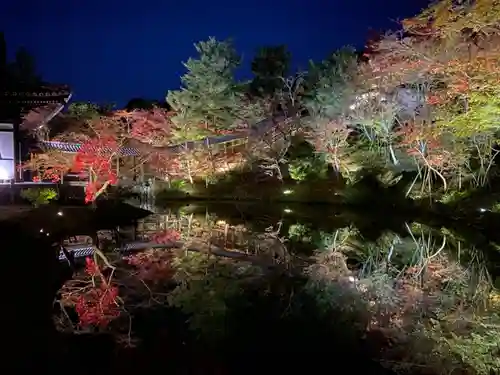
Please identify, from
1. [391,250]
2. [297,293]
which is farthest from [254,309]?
[391,250]

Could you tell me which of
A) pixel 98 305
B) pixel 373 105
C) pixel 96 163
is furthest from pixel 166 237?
pixel 373 105

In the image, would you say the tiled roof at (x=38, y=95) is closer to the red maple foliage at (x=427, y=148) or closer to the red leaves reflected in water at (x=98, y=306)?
the red leaves reflected in water at (x=98, y=306)

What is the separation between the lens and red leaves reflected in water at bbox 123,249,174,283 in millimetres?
7812

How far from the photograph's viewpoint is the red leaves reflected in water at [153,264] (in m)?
7.81

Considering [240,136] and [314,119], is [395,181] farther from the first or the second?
[240,136]

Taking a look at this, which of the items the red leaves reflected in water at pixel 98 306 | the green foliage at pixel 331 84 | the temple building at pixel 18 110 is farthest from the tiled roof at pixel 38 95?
the red leaves reflected in water at pixel 98 306

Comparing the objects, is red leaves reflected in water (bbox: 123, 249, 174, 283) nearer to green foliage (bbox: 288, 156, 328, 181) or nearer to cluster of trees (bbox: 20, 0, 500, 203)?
cluster of trees (bbox: 20, 0, 500, 203)

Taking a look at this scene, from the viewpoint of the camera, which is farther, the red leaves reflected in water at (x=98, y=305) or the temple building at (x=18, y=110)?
the temple building at (x=18, y=110)

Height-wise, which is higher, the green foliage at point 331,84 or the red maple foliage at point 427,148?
the green foliage at point 331,84

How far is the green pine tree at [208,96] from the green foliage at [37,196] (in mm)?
10640

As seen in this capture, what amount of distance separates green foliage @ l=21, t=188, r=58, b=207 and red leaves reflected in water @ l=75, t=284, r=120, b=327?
9.69m

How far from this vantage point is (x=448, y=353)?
15.2ft

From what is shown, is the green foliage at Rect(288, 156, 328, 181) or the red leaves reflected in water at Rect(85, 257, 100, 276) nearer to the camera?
the red leaves reflected in water at Rect(85, 257, 100, 276)

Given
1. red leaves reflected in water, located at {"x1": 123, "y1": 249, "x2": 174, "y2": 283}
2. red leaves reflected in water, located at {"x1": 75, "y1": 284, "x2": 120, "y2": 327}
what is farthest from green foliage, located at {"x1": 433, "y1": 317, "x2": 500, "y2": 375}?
red leaves reflected in water, located at {"x1": 123, "y1": 249, "x2": 174, "y2": 283}
